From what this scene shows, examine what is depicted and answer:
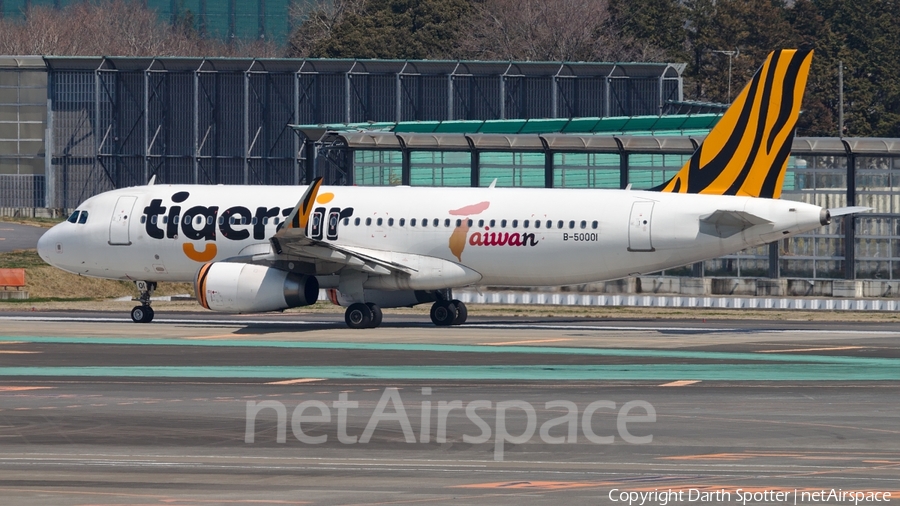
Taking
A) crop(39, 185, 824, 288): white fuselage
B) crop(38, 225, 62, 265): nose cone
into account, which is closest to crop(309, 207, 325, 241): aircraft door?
crop(39, 185, 824, 288): white fuselage

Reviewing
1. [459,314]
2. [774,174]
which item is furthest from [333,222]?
[774,174]

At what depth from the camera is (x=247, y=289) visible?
39.4 meters

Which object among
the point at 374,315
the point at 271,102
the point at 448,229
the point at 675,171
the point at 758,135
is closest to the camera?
the point at 758,135

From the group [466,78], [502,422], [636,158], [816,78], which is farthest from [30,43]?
[502,422]

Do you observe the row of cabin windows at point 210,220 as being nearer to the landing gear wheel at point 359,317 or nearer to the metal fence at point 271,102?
the landing gear wheel at point 359,317

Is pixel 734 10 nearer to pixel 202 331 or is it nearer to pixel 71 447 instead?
pixel 202 331

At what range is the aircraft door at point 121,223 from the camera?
43750mm

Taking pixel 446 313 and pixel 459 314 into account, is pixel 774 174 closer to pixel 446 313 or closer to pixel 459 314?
pixel 459 314

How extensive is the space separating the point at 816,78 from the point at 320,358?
89754 millimetres

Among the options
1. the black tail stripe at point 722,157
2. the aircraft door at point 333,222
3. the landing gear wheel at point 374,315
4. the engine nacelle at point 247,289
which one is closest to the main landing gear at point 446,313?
the landing gear wheel at point 374,315

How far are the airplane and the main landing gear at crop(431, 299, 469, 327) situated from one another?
0.04 m

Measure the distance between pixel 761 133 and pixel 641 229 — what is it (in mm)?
4320

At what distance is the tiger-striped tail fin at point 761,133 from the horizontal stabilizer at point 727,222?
1300 mm

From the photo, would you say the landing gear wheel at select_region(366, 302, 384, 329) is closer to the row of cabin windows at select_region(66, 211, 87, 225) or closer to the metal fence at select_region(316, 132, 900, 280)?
the row of cabin windows at select_region(66, 211, 87, 225)
